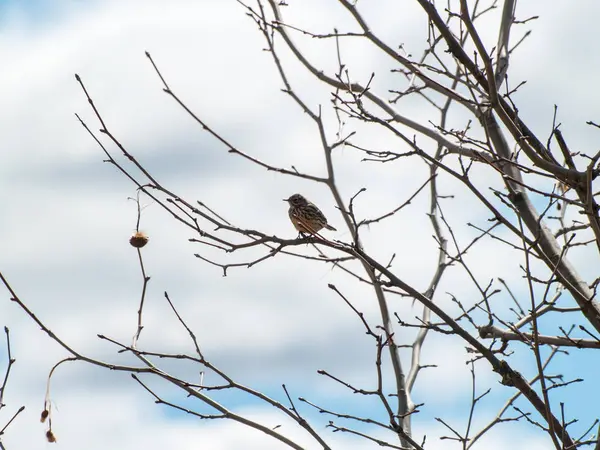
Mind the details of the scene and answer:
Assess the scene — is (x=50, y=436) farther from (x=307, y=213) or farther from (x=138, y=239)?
(x=307, y=213)

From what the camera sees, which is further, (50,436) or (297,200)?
(297,200)

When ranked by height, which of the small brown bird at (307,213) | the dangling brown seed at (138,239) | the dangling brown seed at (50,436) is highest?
the small brown bird at (307,213)

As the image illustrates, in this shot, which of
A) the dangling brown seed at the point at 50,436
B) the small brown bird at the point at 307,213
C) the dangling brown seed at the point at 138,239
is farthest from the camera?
the small brown bird at the point at 307,213

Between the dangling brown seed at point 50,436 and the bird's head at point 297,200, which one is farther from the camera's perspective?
the bird's head at point 297,200

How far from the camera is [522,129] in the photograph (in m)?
4.64

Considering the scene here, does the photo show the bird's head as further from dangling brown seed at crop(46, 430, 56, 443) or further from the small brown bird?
dangling brown seed at crop(46, 430, 56, 443)

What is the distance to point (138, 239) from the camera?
5203 mm

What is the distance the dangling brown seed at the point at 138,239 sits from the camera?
518 centimetres

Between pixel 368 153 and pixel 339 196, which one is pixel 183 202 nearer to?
pixel 368 153

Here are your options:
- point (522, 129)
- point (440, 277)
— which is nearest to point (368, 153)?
point (522, 129)

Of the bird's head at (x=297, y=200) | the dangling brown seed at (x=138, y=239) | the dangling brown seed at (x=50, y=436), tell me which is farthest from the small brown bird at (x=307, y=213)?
the dangling brown seed at (x=50, y=436)

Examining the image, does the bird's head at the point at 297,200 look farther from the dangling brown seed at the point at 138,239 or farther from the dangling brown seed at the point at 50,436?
the dangling brown seed at the point at 50,436

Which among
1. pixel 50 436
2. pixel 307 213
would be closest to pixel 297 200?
pixel 307 213

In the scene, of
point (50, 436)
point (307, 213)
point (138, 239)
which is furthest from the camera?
point (307, 213)
